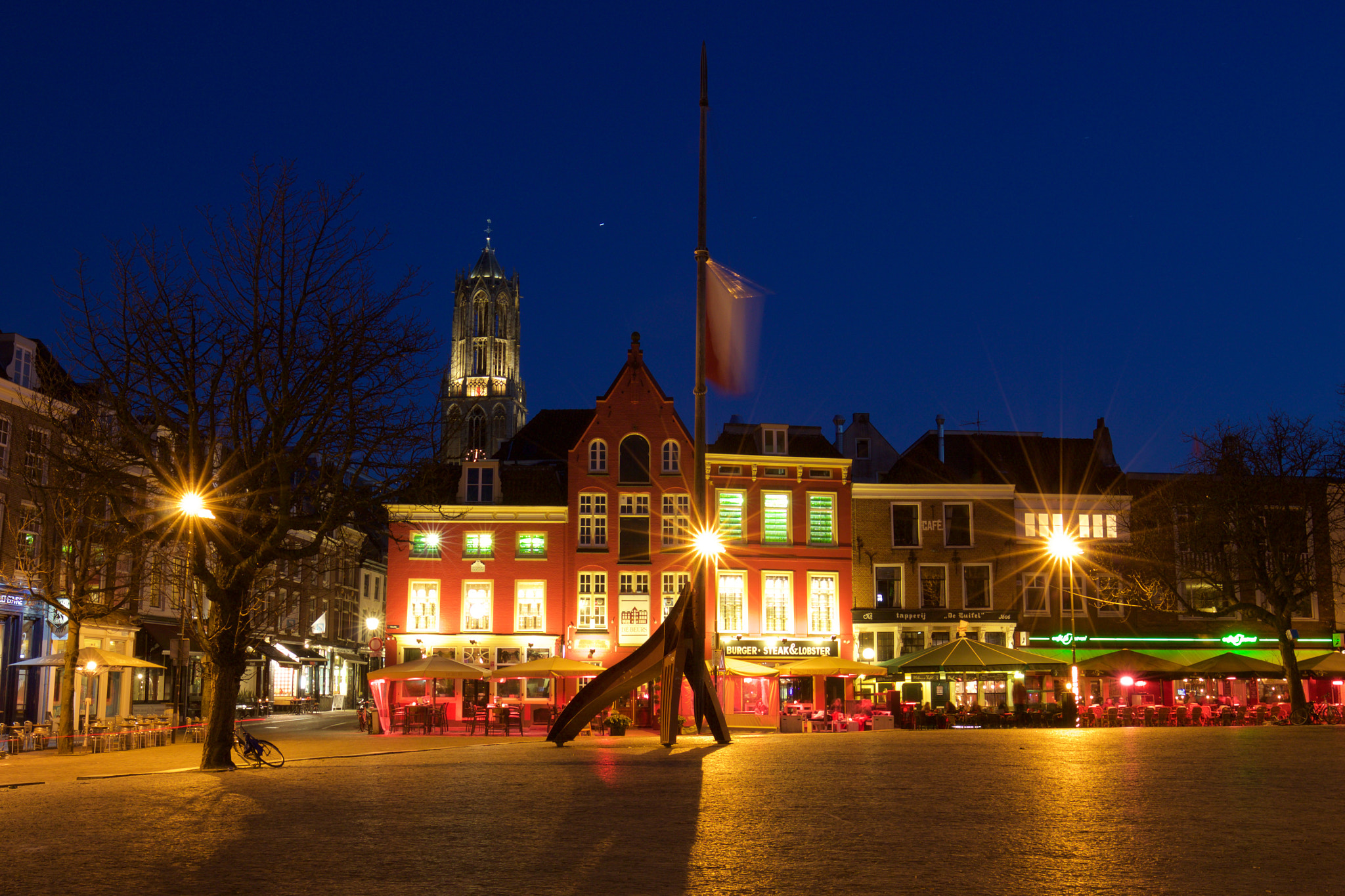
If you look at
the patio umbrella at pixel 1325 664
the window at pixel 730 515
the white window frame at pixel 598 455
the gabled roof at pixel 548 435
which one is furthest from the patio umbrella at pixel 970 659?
the gabled roof at pixel 548 435

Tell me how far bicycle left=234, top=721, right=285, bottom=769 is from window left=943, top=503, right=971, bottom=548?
1347 inches

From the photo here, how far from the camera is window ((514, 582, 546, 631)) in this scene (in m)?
50.8

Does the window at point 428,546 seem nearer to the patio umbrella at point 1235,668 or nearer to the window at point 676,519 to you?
the window at point 676,519

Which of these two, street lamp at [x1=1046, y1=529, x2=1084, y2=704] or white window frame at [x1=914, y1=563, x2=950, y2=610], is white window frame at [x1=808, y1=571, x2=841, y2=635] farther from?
street lamp at [x1=1046, y1=529, x2=1084, y2=704]

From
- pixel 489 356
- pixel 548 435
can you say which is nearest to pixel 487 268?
pixel 489 356

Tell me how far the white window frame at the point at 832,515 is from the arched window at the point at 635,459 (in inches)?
279

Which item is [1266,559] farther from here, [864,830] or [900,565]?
[864,830]

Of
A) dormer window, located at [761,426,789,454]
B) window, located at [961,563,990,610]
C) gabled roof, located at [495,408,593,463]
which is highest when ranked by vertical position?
gabled roof, located at [495,408,593,463]

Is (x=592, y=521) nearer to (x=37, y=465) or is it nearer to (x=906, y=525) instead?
(x=906, y=525)

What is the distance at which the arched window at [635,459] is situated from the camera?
5156 cm

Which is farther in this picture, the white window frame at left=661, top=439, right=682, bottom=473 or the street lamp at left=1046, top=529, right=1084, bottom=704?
the white window frame at left=661, top=439, right=682, bottom=473

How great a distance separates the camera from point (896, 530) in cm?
5300

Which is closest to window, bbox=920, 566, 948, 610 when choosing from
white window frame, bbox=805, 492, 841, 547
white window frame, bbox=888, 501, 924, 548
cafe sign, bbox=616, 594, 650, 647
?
white window frame, bbox=888, 501, 924, 548

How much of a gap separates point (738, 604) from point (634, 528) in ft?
17.6
